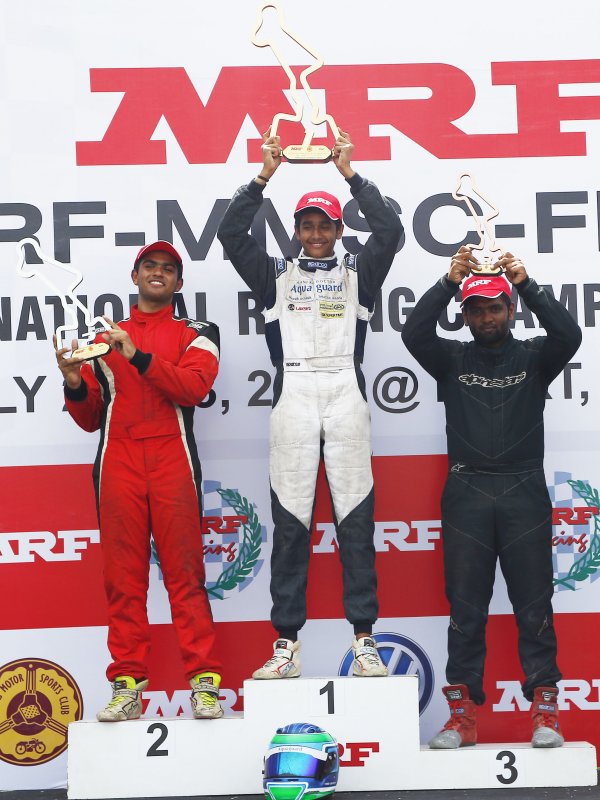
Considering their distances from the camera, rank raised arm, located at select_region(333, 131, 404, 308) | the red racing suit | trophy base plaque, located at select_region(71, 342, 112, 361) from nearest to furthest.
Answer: trophy base plaque, located at select_region(71, 342, 112, 361)
the red racing suit
raised arm, located at select_region(333, 131, 404, 308)

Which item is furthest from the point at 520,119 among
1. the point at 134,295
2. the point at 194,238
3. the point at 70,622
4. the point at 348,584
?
the point at 70,622

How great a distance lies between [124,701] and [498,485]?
1.42 m

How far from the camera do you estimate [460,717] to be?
3.78 meters

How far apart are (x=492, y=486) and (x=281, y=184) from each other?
1.42 meters

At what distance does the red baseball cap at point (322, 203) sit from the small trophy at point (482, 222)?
0.45m

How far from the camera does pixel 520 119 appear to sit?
4355 mm

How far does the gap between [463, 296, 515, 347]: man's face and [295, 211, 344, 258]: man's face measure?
0.53m

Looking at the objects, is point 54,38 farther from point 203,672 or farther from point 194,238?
point 203,672

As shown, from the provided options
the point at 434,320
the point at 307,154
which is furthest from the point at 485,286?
the point at 307,154

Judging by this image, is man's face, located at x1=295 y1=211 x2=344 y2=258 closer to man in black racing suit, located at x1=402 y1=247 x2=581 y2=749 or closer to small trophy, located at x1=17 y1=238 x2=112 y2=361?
man in black racing suit, located at x1=402 y1=247 x2=581 y2=749

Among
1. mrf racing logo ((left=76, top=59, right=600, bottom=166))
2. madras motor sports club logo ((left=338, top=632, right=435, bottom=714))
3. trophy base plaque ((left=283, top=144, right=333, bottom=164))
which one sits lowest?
madras motor sports club logo ((left=338, top=632, right=435, bottom=714))

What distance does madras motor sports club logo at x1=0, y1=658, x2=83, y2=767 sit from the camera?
4.13 metres

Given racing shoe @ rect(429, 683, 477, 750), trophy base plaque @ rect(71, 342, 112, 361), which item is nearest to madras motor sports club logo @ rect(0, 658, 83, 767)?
trophy base plaque @ rect(71, 342, 112, 361)

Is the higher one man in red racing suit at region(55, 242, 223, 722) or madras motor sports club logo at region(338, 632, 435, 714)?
man in red racing suit at region(55, 242, 223, 722)
